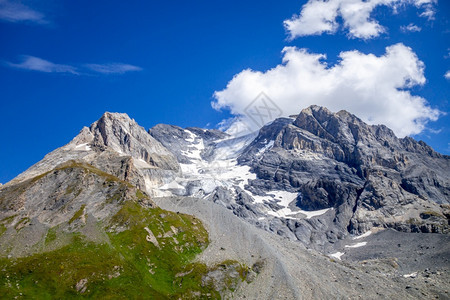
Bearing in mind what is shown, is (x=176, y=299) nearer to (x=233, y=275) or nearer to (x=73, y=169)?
(x=233, y=275)

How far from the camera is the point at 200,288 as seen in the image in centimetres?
11994

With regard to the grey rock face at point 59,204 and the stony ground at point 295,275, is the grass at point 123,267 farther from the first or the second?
the stony ground at point 295,275

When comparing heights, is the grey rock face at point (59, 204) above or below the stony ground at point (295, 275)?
above

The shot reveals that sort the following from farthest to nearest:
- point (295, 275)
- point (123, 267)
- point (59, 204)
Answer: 1. point (59, 204)
2. point (295, 275)
3. point (123, 267)

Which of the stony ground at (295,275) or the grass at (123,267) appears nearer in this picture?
the grass at (123,267)

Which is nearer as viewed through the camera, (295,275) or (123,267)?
(123,267)

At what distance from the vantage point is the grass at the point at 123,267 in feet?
341

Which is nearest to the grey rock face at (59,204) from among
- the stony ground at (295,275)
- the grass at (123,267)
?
the grass at (123,267)

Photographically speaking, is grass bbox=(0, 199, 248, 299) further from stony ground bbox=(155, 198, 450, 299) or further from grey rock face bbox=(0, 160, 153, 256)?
stony ground bbox=(155, 198, 450, 299)

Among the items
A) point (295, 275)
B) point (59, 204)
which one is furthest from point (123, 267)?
point (295, 275)

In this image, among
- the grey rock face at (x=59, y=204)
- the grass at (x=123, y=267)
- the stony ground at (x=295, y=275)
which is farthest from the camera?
the grey rock face at (x=59, y=204)

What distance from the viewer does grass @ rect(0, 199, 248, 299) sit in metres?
104

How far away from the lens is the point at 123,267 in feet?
387

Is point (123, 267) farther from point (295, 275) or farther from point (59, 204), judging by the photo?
point (295, 275)
